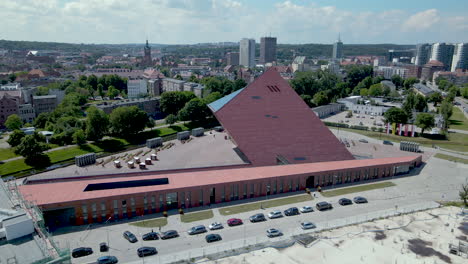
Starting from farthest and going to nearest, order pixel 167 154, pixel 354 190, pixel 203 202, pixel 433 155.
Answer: pixel 433 155
pixel 167 154
pixel 354 190
pixel 203 202

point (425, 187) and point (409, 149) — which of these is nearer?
point (425, 187)

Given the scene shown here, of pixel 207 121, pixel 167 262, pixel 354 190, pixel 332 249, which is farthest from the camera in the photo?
pixel 207 121

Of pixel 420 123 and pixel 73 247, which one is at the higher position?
pixel 420 123

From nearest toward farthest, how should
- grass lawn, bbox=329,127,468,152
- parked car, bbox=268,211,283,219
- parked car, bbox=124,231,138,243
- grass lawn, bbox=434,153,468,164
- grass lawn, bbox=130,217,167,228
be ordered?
parked car, bbox=124,231,138,243
grass lawn, bbox=130,217,167,228
parked car, bbox=268,211,283,219
grass lawn, bbox=434,153,468,164
grass lawn, bbox=329,127,468,152

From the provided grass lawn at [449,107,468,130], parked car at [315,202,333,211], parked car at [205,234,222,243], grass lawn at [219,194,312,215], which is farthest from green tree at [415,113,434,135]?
parked car at [205,234,222,243]

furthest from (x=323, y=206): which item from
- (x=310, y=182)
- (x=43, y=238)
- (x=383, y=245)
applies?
(x=43, y=238)

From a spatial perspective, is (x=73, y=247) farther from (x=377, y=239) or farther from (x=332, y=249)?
(x=377, y=239)

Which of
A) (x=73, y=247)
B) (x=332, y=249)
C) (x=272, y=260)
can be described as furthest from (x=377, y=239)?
(x=73, y=247)

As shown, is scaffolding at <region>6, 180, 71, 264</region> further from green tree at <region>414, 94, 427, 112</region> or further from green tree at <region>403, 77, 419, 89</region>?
green tree at <region>403, 77, 419, 89</region>
